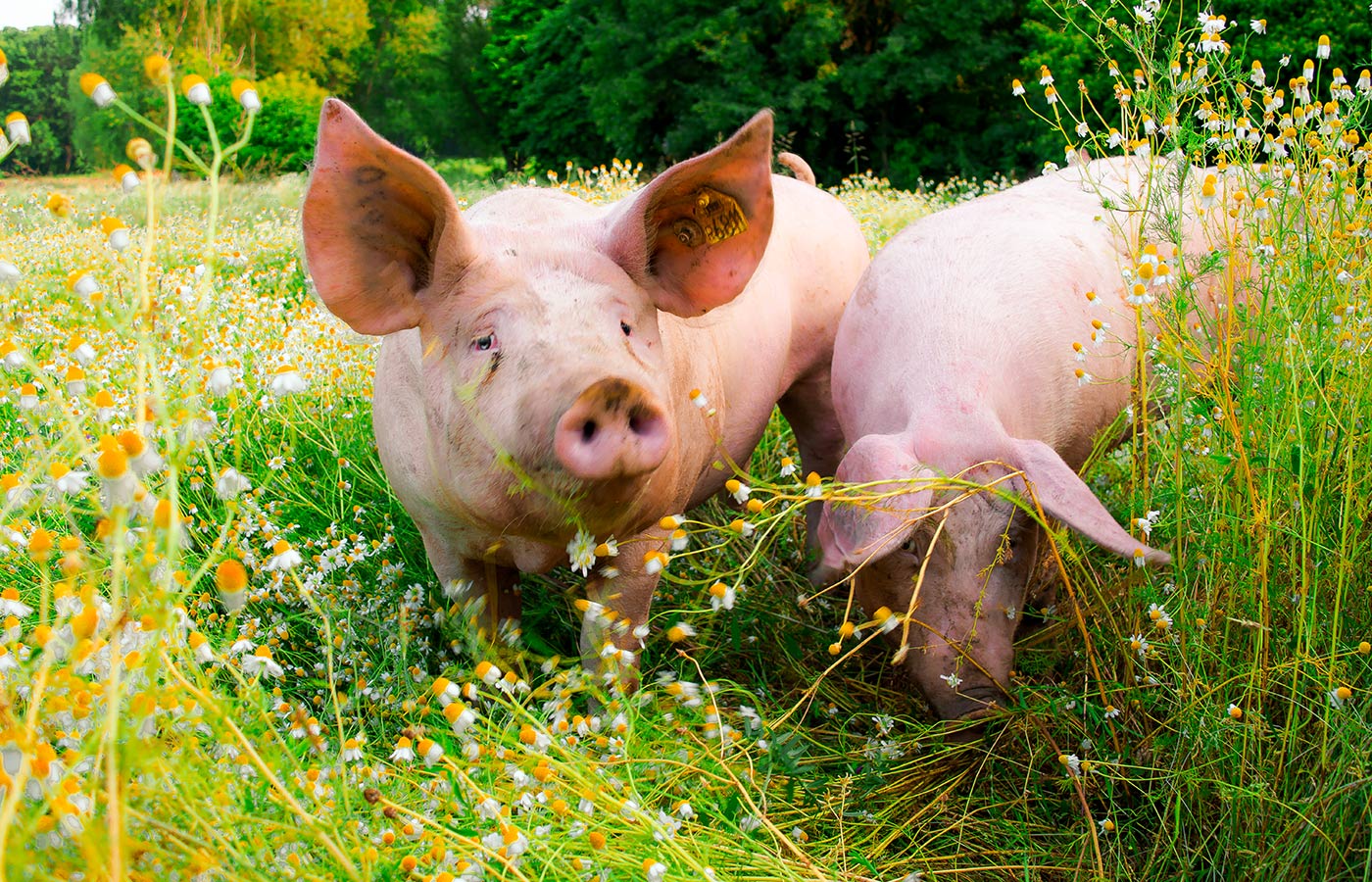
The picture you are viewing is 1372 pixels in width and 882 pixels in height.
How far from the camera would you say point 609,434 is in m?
2.20

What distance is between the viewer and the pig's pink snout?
7.13ft

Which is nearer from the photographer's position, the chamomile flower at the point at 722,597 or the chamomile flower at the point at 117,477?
the chamomile flower at the point at 117,477

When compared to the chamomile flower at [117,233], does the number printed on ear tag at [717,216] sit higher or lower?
lower

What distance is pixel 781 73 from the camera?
2352 centimetres

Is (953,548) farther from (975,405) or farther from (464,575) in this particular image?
(464,575)

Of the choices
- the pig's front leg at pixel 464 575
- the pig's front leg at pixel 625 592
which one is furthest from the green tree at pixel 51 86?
the pig's front leg at pixel 625 592

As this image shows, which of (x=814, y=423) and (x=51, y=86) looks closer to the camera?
(x=814, y=423)

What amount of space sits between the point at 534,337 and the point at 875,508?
0.87 metres

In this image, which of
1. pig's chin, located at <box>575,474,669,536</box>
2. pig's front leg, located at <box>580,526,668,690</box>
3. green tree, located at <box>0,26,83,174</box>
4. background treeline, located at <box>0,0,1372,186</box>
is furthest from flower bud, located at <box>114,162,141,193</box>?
green tree, located at <box>0,26,83,174</box>

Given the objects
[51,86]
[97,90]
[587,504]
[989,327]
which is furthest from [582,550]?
[51,86]

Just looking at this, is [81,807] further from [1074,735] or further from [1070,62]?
[1070,62]

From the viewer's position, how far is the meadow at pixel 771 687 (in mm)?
1577

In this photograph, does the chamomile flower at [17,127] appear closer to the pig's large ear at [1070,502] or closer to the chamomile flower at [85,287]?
the chamomile flower at [85,287]

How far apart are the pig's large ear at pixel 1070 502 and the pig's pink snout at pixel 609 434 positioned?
0.99 meters
